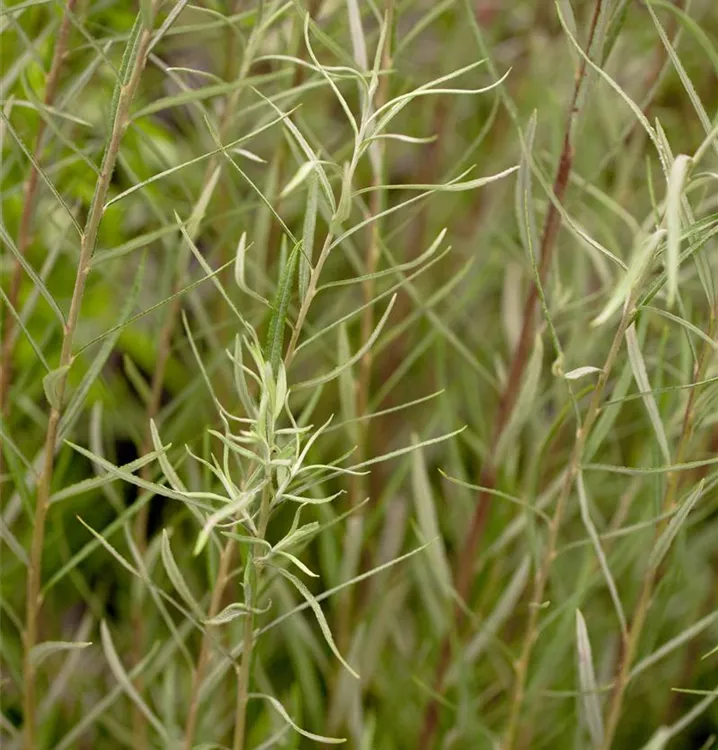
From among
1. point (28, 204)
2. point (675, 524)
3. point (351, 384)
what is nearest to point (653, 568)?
point (675, 524)

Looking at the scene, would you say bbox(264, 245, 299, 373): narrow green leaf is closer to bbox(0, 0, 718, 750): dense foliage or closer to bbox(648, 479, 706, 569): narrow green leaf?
bbox(0, 0, 718, 750): dense foliage

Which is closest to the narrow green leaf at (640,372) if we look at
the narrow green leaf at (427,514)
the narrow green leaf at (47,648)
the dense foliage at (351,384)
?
the dense foliage at (351,384)

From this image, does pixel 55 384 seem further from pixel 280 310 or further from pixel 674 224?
pixel 674 224

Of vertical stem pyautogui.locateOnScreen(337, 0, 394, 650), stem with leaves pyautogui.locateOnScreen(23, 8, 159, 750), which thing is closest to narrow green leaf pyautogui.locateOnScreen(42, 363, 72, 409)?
stem with leaves pyautogui.locateOnScreen(23, 8, 159, 750)

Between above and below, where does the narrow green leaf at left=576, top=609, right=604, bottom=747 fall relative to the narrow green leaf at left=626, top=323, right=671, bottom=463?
below

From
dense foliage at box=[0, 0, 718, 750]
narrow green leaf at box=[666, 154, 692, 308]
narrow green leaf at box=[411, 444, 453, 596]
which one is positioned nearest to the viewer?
narrow green leaf at box=[666, 154, 692, 308]

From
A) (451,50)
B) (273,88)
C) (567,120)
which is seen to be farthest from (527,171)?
(451,50)

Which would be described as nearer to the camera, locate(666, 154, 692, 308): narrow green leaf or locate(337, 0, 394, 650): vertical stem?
locate(666, 154, 692, 308): narrow green leaf
